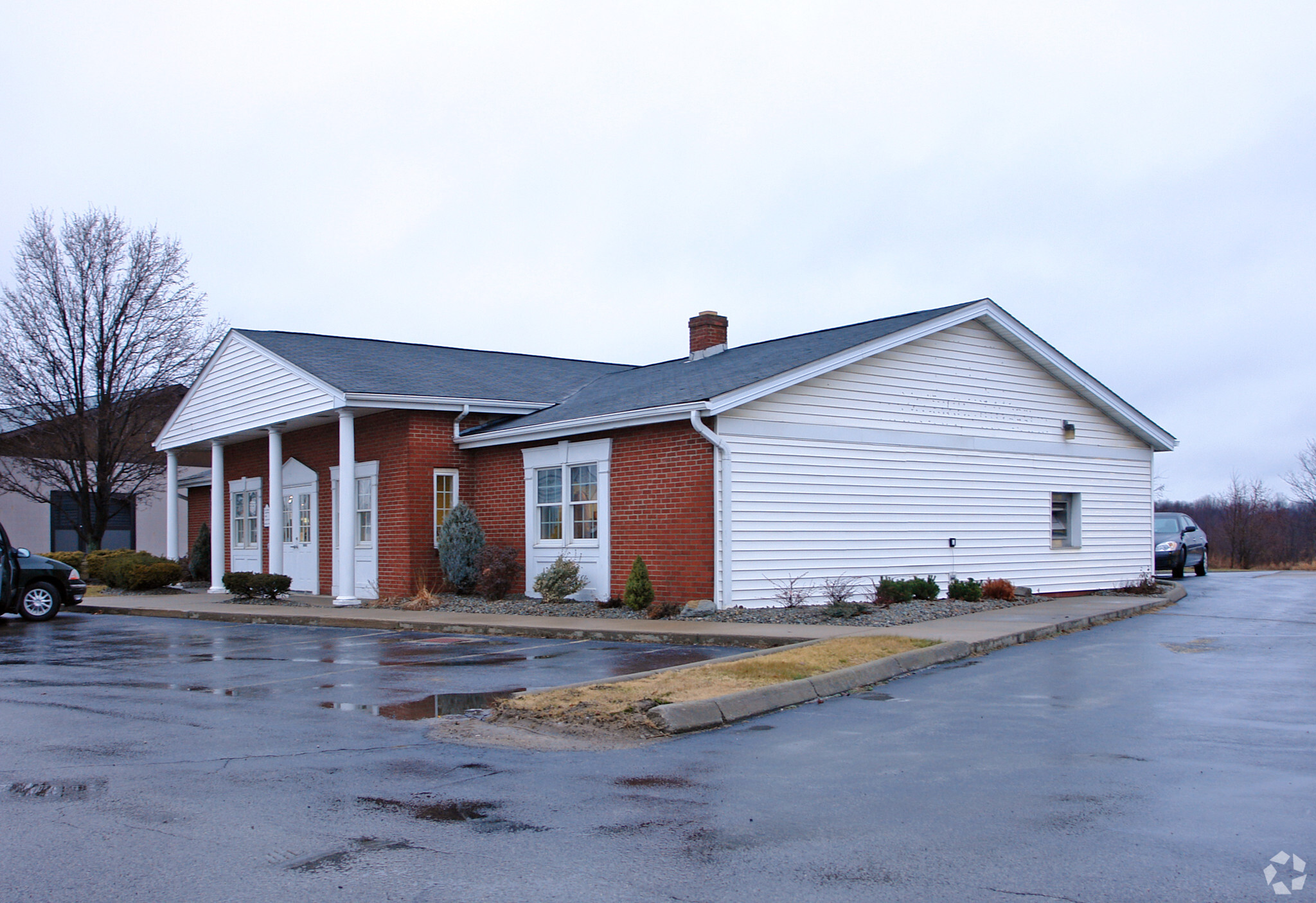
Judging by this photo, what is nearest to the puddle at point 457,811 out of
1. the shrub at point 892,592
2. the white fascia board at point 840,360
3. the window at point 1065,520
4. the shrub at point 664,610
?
the shrub at point 664,610

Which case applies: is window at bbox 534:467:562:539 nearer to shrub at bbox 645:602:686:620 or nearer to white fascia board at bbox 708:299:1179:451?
shrub at bbox 645:602:686:620

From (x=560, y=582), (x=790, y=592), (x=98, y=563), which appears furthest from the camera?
(x=98, y=563)

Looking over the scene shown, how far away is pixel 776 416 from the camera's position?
17.0 m

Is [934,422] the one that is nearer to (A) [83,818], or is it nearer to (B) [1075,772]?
(B) [1075,772]

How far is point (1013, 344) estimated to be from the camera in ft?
68.6

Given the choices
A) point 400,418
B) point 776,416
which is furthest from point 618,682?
point 400,418

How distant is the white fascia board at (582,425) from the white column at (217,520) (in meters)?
8.51

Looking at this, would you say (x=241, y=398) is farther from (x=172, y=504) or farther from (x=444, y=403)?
(x=444, y=403)

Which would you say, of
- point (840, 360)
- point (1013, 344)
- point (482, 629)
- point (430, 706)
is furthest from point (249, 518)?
point (430, 706)

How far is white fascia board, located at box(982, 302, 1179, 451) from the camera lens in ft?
66.3

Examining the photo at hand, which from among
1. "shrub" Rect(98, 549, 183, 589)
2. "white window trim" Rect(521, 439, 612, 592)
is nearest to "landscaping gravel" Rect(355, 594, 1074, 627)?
"white window trim" Rect(521, 439, 612, 592)

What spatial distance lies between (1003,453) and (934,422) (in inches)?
79.4

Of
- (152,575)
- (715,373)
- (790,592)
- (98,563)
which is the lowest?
(152,575)

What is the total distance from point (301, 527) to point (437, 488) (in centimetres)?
587
